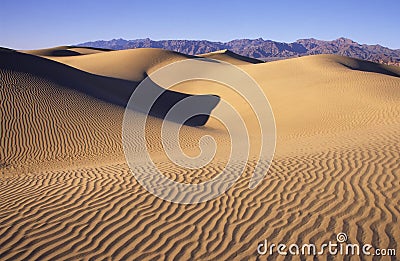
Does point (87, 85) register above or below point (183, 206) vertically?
above

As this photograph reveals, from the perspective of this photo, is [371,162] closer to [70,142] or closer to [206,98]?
[70,142]

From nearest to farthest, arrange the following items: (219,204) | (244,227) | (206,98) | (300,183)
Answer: (244,227), (219,204), (300,183), (206,98)

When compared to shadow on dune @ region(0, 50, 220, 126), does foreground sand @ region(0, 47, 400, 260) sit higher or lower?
lower

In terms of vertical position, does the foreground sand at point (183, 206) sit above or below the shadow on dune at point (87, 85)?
below

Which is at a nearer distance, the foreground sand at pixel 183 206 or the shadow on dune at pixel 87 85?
the foreground sand at pixel 183 206

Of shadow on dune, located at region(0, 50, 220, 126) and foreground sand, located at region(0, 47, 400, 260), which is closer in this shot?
foreground sand, located at region(0, 47, 400, 260)

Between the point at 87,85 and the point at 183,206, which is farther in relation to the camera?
the point at 87,85

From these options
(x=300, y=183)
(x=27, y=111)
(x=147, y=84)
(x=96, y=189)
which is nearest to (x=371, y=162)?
(x=300, y=183)

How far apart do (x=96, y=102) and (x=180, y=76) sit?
68.0 feet

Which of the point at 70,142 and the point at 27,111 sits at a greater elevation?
the point at 27,111

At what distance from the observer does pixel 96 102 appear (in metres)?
18.0

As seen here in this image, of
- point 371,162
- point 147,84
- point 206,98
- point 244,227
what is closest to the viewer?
point 244,227

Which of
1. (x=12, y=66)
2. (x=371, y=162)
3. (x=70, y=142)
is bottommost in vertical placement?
(x=70, y=142)

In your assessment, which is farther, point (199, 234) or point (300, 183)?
point (300, 183)
